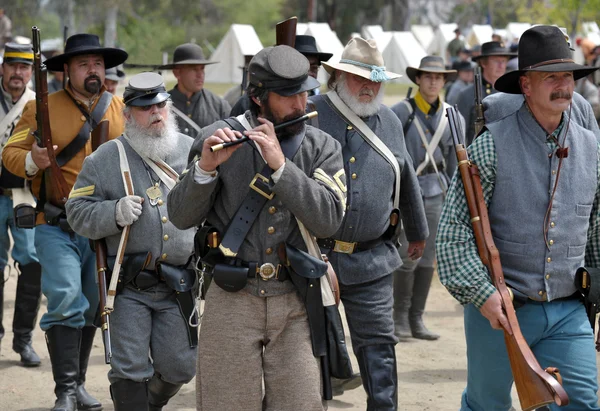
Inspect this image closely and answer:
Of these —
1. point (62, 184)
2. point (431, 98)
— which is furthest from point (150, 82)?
point (431, 98)

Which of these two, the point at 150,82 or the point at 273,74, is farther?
the point at 150,82

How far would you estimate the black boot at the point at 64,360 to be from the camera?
694 cm

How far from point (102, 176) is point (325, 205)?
1801 mm

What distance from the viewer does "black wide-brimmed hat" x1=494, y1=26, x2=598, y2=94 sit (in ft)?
16.5

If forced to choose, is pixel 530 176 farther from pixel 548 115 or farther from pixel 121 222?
pixel 121 222

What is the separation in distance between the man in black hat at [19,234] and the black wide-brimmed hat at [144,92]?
2.57m

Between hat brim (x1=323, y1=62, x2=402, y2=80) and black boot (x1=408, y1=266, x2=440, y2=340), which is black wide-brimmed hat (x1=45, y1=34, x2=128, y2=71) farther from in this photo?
black boot (x1=408, y1=266, x2=440, y2=340)

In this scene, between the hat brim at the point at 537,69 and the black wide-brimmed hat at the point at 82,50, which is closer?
the hat brim at the point at 537,69

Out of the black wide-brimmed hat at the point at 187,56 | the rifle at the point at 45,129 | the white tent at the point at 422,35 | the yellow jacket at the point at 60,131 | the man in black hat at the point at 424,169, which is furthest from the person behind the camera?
the white tent at the point at 422,35

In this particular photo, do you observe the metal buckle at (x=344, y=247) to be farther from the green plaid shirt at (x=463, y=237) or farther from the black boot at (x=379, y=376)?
the green plaid shirt at (x=463, y=237)

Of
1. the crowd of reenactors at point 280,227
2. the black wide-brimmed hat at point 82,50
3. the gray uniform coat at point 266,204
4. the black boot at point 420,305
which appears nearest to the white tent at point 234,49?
the black boot at point 420,305

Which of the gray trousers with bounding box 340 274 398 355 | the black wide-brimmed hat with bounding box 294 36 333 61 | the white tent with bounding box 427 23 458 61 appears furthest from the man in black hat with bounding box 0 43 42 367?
the white tent with bounding box 427 23 458 61

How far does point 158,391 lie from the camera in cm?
636

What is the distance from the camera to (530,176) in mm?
5070
